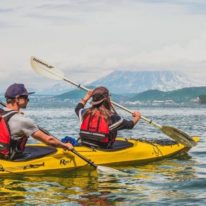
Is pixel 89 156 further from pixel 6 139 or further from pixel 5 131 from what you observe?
pixel 5 131

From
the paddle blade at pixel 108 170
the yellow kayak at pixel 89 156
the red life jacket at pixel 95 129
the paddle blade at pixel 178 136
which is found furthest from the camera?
the paddle blade at pixel 178 136

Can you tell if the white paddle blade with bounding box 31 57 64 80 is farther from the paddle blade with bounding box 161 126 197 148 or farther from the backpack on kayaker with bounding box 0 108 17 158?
the backpack on kayaker with bounding box 0 108 17 158

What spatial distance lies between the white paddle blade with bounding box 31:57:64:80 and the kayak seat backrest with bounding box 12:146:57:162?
215 inches

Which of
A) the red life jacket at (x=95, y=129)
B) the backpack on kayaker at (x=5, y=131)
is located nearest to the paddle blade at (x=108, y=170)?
the red life jacket at (x=95, y=129)

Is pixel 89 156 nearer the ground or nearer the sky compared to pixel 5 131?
nearer the ground

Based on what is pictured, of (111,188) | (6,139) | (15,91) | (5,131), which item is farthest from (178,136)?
(15,91)

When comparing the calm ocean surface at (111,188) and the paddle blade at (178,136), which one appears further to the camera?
the paddle blade at (178,136)

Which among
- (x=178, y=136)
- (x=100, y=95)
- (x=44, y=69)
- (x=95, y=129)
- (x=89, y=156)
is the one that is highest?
(x=44, y=69)

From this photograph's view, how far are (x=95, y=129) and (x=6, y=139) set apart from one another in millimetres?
3230

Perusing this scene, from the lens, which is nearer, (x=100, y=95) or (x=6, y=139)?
(x=6, y=139)

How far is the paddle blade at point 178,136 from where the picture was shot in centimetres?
1706

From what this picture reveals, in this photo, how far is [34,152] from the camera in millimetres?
13422

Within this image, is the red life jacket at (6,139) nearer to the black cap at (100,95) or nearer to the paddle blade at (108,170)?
the paddle blade at (108,170)

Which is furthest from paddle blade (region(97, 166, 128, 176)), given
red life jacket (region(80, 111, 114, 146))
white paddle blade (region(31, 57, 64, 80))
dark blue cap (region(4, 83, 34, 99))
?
white paddle blade (region(31, 57, 64, 80))
